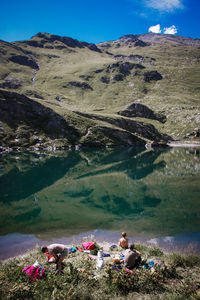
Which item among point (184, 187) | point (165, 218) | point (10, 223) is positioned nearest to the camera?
point (10, 223)

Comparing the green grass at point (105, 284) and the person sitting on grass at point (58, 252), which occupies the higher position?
the person sitting on grass at point (58, 252)

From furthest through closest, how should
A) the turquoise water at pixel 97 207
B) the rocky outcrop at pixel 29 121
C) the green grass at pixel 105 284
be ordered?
the rocky outcrop at pixel 29 121 → the turquoise water at pixel 97 207 → the green grass at pixel 105 284

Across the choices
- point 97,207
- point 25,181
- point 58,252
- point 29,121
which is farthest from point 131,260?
point 29,121

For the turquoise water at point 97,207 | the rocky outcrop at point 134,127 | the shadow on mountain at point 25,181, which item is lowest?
the turquoise water at point 97,207

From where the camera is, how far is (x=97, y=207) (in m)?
31.4

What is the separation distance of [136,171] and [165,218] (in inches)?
1417

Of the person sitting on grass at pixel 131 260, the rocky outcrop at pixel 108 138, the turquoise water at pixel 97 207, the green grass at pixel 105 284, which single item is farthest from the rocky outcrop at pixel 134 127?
the green grass at pixel 105 284

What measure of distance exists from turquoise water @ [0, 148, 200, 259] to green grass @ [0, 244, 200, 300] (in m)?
6.90

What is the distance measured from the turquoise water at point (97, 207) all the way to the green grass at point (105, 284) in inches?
272

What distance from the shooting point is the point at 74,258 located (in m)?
15.4

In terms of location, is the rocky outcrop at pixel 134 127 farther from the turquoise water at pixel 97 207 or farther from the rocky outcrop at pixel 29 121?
the turquoise water at pixel 97 207

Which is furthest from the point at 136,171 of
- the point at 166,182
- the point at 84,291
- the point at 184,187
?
the point at 84,291

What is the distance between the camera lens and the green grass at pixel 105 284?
10000 millimetres

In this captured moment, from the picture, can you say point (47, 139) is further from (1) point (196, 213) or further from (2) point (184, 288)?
(2) point (184, 288)
